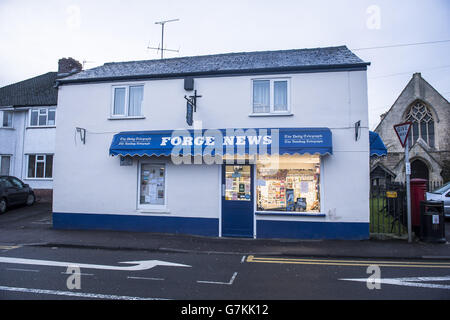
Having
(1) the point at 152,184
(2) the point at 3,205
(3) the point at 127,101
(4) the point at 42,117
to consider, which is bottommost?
Answer: (2) the point at 3,205

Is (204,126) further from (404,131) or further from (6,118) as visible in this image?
(6,118)

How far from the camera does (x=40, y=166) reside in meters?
20.6

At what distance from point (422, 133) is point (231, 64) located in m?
26.5

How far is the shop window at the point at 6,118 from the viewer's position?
2095 cm

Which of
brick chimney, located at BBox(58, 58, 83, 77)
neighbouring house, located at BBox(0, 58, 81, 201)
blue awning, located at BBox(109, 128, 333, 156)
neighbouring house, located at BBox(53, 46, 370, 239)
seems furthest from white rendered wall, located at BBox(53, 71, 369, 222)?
neighbouring house, located at BBox(0, 58, 81, 201)

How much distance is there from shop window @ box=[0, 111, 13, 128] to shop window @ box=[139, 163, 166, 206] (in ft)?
55.2

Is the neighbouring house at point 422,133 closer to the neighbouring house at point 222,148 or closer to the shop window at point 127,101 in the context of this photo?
the neighbouring house at point 222,148

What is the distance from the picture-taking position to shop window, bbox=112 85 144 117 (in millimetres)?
11289

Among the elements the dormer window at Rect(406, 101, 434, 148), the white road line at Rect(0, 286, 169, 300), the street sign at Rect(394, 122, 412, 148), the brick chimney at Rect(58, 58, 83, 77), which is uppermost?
the brick chimney at Rect(58, 58, 83, 77)

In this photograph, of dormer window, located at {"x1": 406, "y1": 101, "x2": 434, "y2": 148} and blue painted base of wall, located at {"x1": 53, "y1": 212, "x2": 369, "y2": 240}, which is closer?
blue painted base of wall, located at {"x1": 53, "y1": 212, "x2": 369, "y2": 240}

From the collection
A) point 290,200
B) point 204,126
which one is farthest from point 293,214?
point 204,126

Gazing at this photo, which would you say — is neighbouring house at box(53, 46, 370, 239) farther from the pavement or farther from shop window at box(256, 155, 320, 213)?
the pavement

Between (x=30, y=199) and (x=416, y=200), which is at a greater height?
(x=416, y=200)
